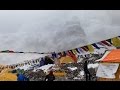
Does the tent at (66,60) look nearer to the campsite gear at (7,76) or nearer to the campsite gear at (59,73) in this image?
the campsite gear at (59,73)

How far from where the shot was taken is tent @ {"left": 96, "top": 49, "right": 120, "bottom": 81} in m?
4.73

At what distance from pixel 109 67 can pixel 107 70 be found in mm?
53

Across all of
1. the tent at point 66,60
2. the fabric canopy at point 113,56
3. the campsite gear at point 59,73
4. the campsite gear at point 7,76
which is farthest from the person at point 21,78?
the fabric canopy at point 113,56

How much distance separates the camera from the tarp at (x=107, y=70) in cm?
474

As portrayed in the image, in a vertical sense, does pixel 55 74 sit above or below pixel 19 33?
below

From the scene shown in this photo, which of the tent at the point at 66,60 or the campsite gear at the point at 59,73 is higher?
the tent at the point at 66,60

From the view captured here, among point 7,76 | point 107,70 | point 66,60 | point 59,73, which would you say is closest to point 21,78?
point 7,76

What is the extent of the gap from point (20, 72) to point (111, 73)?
1306mm

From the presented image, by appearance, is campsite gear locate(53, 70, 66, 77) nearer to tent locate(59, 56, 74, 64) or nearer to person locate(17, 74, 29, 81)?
tent locate(59, 56, 74, 64)

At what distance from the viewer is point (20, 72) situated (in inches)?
190

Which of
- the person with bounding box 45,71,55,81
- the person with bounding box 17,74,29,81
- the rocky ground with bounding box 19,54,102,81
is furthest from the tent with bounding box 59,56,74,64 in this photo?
the person with bounding box 17,74,29,81

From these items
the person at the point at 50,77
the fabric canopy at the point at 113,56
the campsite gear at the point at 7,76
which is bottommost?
the person at the point at 50,77
